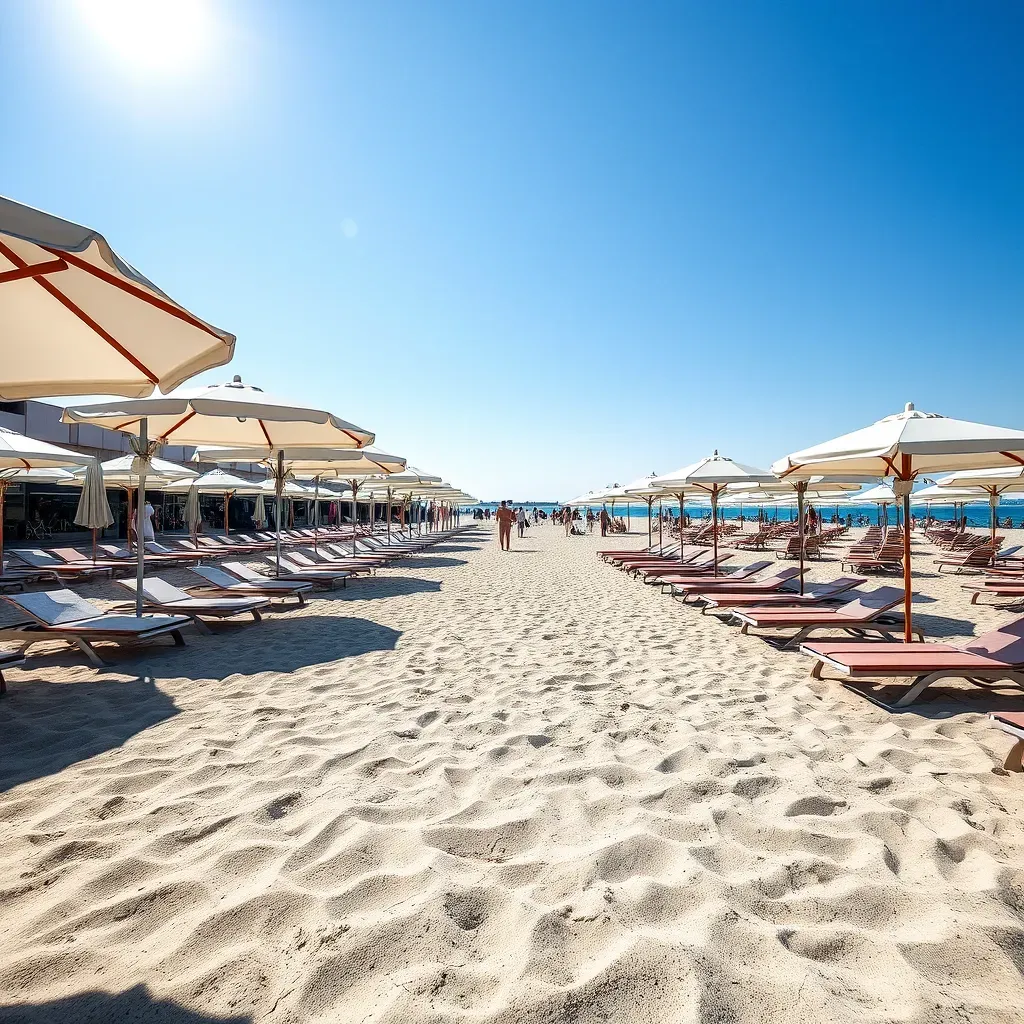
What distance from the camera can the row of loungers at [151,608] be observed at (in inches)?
192

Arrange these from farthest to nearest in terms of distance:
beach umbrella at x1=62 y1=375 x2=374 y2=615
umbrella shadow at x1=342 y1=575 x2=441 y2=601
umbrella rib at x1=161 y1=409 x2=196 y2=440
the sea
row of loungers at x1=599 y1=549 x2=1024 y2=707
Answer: the sea
umbrella shadow at x1=342 y1=575 x2=441 y2=601
umbrella rib at x1=161 y1=409 x2=196 y2=440
beach umbrella at x1=62 y1=375 x2=374 y2=615
row of loungers at x1=599 y1=549 x2=1024 y2=707

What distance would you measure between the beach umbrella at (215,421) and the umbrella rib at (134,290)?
2.52 meters

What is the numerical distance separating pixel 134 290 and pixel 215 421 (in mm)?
5319

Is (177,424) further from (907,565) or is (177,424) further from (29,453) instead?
(907,565)

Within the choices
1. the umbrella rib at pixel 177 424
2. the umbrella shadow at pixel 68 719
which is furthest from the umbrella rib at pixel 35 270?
the umbrella rib at pixel 177 424

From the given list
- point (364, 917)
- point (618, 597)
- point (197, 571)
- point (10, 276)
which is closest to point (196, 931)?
point (364, 917)

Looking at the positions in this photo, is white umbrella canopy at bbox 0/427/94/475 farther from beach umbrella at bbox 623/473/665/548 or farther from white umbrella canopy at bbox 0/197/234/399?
beach umbrella at bbox 623/473/665/548

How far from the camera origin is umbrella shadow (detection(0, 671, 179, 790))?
2975 millimetres

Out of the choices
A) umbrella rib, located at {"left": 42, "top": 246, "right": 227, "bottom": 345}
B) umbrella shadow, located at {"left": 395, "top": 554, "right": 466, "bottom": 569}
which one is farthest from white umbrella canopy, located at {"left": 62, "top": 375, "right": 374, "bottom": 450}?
umbrella shadow, located at {"left": 395, "top": 554, "right": 466, "bottom": 569}

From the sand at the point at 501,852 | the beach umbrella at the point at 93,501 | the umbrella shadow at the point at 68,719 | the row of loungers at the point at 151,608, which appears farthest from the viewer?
the beach umbrella at the point at 93,501

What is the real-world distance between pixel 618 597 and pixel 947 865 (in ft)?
23.0

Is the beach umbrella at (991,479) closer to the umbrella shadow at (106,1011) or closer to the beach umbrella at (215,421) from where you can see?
the beach umbrella at (215,421)

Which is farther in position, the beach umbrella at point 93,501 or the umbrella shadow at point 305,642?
the beach umbrella at point 93,501

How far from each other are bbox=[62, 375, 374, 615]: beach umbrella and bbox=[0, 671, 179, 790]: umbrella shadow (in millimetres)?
1384
